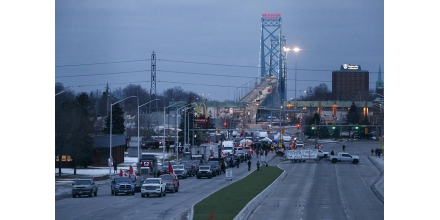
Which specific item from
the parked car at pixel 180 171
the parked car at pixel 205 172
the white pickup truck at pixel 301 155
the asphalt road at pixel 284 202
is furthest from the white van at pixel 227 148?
the asphalt road at pixel 284 202

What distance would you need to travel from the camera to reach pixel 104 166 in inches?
3123

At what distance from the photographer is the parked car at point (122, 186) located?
45625mm

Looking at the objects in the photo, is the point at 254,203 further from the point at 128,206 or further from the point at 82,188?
the point at 82,188

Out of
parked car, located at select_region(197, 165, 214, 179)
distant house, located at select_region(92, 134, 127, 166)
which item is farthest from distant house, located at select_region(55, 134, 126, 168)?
parked car, located at select_region(197, 165, 214, 179)

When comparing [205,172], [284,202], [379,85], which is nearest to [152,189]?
[284,202]

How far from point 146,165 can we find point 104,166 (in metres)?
20.4

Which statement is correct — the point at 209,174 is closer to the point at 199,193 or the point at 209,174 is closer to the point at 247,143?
the point at 199,193

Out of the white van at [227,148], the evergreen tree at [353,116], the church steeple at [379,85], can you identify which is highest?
the church steeple at [379,85]

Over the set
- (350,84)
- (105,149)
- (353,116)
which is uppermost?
(350,84)

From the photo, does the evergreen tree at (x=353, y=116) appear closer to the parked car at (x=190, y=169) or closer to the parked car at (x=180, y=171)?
the parked car at (x=190, y=169)

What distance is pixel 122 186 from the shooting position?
45812mm

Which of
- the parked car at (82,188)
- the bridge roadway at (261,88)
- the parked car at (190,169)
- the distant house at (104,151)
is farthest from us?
the bridge roadway at (261,88)

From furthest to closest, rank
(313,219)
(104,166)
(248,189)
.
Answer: (104,166)
(248,189)
(313,219)
